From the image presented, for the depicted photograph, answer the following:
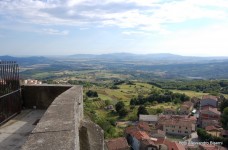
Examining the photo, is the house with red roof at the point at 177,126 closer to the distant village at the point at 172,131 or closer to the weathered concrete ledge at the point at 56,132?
the distant village at the point at 172,131

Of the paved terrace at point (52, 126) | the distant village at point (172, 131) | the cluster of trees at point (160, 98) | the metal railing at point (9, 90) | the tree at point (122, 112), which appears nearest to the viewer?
the paved terrace at point (52, 126)

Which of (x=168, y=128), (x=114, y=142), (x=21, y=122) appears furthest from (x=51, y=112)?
(x=168, y=128)

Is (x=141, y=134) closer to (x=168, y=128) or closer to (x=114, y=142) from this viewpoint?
(x=114, y=142)

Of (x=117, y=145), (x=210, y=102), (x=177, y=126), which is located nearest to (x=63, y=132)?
(x=117, y=145)

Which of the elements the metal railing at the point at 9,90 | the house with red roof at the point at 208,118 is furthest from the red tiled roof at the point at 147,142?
the metal railing at the point at 9,90

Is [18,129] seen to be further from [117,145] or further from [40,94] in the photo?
[117,145]

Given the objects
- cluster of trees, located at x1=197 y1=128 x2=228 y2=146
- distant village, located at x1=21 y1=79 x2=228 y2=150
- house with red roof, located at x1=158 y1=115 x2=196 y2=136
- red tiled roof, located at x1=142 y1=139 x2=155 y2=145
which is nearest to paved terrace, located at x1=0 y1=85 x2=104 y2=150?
distant village, located at x1=21 y1=79 x2=228 y2=150
